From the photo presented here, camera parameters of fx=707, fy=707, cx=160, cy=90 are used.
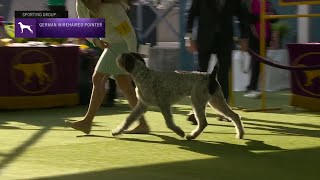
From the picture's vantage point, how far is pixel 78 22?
6.96m

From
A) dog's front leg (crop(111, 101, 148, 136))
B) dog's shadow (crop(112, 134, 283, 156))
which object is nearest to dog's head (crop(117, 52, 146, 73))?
dog's front leg (crop(111, 101, 148, 136))

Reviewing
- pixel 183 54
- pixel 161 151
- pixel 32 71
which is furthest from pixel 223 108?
pixel 183 54

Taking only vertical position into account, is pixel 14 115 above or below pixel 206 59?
below

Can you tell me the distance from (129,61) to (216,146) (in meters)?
1.06

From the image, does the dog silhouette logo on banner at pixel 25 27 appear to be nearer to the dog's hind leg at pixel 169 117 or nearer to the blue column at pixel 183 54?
the dog's hind leg at pixel 169 117

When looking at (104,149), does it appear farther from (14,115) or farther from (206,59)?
(14,115)

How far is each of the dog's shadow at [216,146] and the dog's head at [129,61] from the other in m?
0.70

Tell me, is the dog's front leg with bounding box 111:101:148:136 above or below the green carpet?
above

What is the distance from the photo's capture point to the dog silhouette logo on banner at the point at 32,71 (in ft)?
30.2

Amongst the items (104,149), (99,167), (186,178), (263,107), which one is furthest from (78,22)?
(263,107)

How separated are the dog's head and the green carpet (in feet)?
2.21

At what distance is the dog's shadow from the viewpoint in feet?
19.2

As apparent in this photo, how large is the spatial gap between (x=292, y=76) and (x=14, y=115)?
3.70 meters

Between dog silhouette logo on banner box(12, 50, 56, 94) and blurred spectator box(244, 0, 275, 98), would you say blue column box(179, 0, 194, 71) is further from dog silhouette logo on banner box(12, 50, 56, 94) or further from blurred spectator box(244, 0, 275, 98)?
dog silhouette logo on banner box(12, 50, 56, 94)
